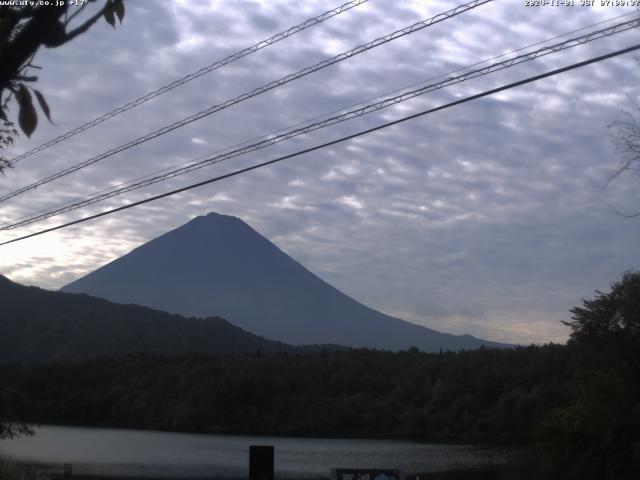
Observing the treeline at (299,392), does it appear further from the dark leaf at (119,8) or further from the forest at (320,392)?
the dark leaf at (119,8)

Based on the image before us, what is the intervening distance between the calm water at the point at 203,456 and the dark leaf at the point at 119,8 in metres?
28.2

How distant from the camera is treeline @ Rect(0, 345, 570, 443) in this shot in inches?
2557

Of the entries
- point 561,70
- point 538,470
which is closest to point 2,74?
point 561,70

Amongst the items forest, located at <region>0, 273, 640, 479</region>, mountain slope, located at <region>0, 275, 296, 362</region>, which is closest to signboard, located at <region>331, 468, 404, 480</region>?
forest, located at <region>0, 273, 640, 479</region>

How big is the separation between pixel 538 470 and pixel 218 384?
188 ft

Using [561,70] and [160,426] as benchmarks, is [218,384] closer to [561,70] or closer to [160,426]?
[160,426]

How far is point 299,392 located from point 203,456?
33.0 metres

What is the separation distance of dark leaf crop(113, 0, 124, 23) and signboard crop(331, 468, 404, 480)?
833 cm

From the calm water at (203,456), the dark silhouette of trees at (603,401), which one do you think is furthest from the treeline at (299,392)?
the dark silhouette of trees at (603,401)

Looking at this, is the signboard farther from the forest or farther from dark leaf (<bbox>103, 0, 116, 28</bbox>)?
the forest

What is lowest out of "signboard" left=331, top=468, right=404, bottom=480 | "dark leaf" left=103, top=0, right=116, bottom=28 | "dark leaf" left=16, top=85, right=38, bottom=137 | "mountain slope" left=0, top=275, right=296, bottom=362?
"signboard" left=331, top=468, right=404, bottom=480

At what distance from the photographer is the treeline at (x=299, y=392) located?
64.9m

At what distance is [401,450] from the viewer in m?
50.2

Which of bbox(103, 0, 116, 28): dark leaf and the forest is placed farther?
the forest
